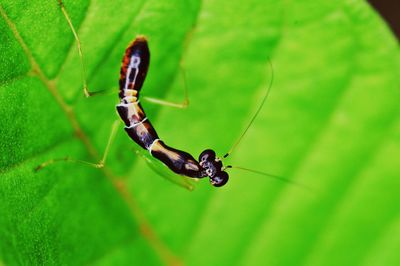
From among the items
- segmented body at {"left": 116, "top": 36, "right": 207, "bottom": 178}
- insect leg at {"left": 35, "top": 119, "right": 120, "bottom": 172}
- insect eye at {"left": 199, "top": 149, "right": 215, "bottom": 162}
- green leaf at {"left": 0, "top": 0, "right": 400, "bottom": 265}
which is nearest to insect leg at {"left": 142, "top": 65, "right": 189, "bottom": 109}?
green leaf at {"left": 0, "top": 0, "right": 400, "bottom": 265}

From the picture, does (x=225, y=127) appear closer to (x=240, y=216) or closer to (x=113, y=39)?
(x=240, y=216)

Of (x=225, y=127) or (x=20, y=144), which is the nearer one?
(x=20, y=144)

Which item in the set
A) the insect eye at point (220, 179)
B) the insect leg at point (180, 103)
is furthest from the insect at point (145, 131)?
the insect leg at point (180, 103)

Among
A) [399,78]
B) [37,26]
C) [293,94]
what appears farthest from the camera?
[293,94]

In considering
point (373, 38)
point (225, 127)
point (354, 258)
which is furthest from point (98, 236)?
point (373, 38)

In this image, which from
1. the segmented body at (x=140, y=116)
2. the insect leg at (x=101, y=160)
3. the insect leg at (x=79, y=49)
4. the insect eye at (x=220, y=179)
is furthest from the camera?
the insect eye at (x=220, y=179)

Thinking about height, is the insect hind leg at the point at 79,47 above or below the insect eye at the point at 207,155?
above

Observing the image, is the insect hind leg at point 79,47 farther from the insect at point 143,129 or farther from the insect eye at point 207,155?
the insect eye at point 207,155
